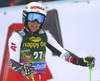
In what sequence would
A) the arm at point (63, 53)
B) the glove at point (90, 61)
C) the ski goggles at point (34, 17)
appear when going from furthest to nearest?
→ 1. the arm at point (63, 53)
2. the ski goggles at point (34, 17)
3. the glove at point (90, 61)

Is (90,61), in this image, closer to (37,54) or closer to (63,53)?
(63,53)

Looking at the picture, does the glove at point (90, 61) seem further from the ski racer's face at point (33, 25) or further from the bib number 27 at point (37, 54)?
the ski racer's face at point (33, 25)

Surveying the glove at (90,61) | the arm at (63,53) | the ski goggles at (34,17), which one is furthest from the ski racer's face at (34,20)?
the glove at (90,61)

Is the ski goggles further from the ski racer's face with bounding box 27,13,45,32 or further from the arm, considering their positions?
the arm

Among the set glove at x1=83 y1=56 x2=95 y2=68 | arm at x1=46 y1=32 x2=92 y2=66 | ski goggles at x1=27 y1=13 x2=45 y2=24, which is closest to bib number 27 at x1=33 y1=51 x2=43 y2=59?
arm at x1=46 y1=32 x2=92 y2=66

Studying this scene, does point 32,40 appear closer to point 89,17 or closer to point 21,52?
point 21,52

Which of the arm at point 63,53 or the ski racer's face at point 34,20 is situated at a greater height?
the ski racer's face at point 34,20

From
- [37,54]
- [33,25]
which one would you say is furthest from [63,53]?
[33,25]

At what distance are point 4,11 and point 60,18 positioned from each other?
3.60 ft

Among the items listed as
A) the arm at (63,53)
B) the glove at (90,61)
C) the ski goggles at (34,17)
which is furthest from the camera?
the arm at (63,53)

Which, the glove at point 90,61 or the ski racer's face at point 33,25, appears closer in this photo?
the glove at point 90,61

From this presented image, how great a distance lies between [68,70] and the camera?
13.6 ft

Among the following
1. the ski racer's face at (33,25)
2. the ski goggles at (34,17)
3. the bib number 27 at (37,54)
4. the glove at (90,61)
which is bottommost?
the glove at (90,61)

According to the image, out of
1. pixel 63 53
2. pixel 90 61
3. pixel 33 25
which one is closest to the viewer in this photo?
pixel 90 61
